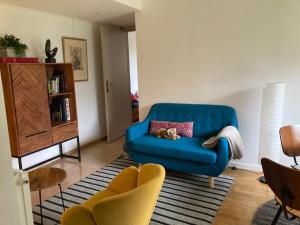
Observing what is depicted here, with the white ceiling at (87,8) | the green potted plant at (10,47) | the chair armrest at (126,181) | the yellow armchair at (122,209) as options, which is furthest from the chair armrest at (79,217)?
the white ceiling at (87,8)

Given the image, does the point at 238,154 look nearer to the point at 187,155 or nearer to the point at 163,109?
the point at 187,155

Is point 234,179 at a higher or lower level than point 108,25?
lower

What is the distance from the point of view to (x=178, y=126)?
10.9ft

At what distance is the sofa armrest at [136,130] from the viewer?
3.16 m

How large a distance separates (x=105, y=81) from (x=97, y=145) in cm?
115

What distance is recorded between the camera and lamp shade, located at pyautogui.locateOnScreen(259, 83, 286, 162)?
106 inches

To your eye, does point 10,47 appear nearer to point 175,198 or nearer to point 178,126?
point 178,126

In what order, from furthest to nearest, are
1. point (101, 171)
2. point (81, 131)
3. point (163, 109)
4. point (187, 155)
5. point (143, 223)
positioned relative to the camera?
point (81, 131) < point (163, 109) < point (101, 171) < point (187, 155) < point (143, 223)

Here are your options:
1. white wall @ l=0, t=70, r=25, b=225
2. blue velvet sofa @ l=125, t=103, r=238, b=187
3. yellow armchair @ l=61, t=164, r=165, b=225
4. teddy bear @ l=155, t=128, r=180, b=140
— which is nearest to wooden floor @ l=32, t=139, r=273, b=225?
blue velvet sofa @ l=125, t=103, r=238, b=187

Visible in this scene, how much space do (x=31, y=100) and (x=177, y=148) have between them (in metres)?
1.79

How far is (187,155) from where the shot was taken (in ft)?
9.10

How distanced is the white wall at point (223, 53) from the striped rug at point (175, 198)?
824 mm

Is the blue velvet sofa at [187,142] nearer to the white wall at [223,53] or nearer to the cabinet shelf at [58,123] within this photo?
the white wall at [223,53]

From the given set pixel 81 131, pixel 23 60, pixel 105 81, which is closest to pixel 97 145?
pixel 81 131
